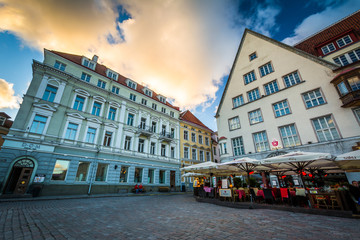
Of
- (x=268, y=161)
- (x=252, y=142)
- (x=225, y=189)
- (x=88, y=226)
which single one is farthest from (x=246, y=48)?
(x=88, y=226)

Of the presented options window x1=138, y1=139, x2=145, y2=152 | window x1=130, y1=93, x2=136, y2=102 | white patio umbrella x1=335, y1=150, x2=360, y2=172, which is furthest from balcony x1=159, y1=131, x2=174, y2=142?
white patio umbrella x1=335, y1=150, x2=360, y2=172

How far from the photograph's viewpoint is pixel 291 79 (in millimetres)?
17938

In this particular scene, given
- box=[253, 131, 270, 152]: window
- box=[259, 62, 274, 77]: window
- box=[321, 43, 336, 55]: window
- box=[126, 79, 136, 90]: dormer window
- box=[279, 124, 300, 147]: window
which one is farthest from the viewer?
box=[126, 79, 136, 90]: dormer window

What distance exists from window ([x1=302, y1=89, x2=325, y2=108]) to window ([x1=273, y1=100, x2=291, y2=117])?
1776 mm

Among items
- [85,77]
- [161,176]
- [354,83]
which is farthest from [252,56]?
[85,77]

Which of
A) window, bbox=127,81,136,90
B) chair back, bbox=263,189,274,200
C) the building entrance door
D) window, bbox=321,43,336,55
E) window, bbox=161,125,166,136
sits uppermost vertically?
window, bbox=127,81,136,90

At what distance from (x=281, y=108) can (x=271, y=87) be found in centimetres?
324

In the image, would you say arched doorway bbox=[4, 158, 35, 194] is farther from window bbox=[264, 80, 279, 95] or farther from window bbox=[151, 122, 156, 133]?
window bbox=[264, 80, 279, 95]

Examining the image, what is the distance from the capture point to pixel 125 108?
23.3m

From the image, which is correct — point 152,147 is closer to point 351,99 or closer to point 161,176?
point 161,176

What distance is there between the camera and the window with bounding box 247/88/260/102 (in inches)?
807

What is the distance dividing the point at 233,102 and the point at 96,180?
21.5 m

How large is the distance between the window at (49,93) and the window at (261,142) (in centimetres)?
2515

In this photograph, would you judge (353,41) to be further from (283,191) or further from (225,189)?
(225,189)
